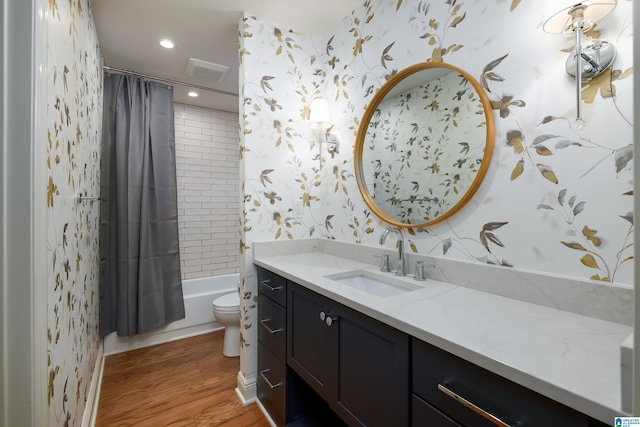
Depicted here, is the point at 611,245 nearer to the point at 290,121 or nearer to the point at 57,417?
the point at 290,121

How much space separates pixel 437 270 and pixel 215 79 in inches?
→ 98.7

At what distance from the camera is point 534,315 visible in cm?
89

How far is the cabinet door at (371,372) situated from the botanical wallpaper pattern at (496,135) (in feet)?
1.87

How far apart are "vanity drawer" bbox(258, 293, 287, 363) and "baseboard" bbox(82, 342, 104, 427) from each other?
0.97 metres

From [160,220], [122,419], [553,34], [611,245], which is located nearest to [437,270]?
[611,245]

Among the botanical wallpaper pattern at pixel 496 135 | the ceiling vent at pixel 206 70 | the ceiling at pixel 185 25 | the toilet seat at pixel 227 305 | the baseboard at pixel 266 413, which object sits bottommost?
the baseboard at pixel 266 413

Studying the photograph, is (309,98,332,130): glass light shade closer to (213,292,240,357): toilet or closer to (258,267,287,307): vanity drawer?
(258,267,287,307): vanity drawer

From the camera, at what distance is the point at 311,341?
1276 millimetres

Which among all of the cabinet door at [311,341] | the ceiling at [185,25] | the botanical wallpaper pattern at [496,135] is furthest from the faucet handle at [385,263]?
the ceiling at [185,25]

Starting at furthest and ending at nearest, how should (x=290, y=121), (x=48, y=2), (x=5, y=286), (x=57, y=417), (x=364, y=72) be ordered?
(x=290, y=121) → (x=364, y=72) → (x=57, y=417) → (x=48, y=2) → (x=5, y=286)

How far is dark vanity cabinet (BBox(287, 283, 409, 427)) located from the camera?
870 millimetres

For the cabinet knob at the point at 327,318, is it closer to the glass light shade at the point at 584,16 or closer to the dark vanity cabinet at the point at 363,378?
the dark vanity cabinet at the point at 363,378

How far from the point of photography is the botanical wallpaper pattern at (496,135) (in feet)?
2.84

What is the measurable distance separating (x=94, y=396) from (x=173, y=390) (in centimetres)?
45
